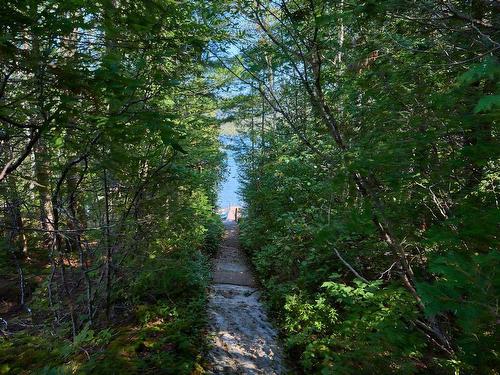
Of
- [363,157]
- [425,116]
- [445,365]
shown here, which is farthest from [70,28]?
[445,365]

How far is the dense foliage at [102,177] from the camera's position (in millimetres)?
2334

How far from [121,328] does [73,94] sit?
531cm

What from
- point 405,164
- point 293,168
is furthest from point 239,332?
point 405,164

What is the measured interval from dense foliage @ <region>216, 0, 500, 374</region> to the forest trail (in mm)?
608

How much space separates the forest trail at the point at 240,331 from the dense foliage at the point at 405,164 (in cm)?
61

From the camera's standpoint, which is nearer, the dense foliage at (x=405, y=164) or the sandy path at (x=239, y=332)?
the dense foliage at (x=405, y=164)

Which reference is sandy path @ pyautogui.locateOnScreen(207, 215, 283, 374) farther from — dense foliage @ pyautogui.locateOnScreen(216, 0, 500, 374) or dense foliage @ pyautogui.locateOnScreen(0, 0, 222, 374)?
dense foliage @ pyautogui.locateOnScreen(216, 0, 500, 374)

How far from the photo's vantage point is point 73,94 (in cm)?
246

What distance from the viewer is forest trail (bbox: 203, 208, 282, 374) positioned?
240 inches

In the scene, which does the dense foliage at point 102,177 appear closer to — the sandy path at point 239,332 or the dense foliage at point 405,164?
the sandy path at point 239,332

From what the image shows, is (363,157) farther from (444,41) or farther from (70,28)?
(70,28)

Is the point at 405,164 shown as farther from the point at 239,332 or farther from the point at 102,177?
the point at 239,332

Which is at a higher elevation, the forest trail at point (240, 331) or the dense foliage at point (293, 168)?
the dense foliage at point (293, 168)

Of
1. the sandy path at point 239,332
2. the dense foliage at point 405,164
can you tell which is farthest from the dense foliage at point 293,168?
the sandy path at point 239,332
